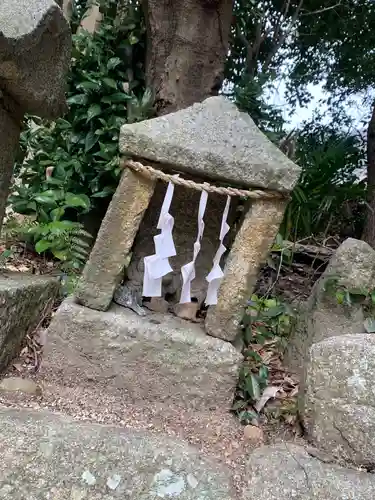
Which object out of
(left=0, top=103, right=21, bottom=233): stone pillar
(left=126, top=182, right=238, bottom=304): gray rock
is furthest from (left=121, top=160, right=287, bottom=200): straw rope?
(left=0, top=103, right=21, bottom=233): stone pillar

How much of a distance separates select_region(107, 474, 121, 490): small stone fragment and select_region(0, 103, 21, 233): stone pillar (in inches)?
35.7

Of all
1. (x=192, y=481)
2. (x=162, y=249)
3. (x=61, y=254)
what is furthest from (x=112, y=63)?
(x=192, y=481)

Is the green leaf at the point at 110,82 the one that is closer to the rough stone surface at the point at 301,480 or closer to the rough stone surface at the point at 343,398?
the rough stone surface at the point at 343,398

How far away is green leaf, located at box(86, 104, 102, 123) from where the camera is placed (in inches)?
93.3

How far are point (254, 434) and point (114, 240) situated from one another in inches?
27.8

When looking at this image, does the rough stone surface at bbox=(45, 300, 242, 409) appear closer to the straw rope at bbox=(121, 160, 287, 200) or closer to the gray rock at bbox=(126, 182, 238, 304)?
the gray rock at bbox=(126, 182, 238, 304)

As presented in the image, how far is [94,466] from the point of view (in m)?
1.11

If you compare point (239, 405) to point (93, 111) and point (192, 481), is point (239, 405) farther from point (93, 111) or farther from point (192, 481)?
point (93, 111)

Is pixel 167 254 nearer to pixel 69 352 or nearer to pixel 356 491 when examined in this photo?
pixel 69 352

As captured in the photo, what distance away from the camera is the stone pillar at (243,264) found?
4.53ft

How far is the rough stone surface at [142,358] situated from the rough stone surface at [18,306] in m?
0.13

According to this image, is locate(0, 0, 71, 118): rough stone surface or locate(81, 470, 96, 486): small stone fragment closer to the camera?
locate(81, 470, 96, 486): small stone fragment

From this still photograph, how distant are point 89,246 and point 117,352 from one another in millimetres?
909

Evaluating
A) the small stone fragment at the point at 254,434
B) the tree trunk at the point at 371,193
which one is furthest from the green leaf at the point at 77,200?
the tree trunk at the point at 371,193
